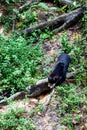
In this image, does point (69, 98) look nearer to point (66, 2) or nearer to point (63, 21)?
point (63, 21)

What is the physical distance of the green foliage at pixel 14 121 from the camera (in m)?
5.89

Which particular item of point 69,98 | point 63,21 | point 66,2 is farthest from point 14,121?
point 66,2

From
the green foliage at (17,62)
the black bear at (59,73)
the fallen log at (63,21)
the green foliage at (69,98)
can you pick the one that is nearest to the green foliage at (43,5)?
the fallen log at (63,21)

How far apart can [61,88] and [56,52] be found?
162 cm

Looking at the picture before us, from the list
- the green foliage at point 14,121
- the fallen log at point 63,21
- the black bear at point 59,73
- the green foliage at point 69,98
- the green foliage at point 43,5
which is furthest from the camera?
the green foliage at point 43,5

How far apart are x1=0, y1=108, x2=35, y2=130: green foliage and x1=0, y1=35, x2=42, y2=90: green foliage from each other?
805 millimetres

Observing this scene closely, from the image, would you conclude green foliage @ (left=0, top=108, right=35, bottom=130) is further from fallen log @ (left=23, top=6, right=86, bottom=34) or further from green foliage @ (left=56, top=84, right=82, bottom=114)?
fallen log @ (left=23, top=6, right=86, bottom=34)

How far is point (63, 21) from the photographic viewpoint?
899cm

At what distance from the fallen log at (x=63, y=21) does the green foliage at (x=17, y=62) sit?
1.02m

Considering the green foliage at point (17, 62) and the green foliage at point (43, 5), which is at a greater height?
the green foliage at point (43, 5)

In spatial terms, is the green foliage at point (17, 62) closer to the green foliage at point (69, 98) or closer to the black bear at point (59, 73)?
the black bear at point (59, 73)

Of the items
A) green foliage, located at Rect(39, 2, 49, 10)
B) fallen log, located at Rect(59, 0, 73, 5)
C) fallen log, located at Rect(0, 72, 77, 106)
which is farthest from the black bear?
fallen log, located at Rect(59, 0, 73, 5)

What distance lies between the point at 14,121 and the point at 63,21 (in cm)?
403

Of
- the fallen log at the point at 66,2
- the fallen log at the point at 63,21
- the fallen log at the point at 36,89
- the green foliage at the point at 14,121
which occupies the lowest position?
the green foliage at the point at 14,121
